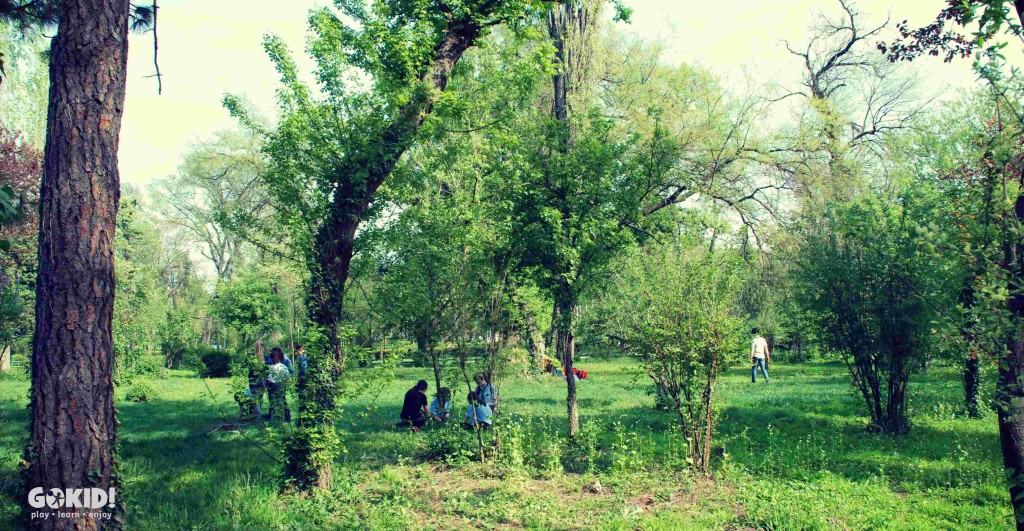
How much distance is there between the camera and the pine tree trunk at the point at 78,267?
13.7 ft

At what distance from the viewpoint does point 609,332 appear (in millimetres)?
9086

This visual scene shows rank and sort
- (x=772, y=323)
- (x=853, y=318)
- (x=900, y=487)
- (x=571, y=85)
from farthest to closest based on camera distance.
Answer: (x=772, y=323) → (x=571, y=85) → (x=853, y=318) → (x=900, y=487)

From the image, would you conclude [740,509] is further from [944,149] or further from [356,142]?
[944,149]

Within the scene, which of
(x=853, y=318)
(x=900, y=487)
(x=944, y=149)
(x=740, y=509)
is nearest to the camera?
(x=740, y=509)

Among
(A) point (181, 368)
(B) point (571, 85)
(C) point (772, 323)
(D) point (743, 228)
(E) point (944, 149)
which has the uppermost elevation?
(B) point (571, 85)

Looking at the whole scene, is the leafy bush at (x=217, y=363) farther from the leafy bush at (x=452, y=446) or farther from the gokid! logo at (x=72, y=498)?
the gokid! logo at (x=72, y=498)

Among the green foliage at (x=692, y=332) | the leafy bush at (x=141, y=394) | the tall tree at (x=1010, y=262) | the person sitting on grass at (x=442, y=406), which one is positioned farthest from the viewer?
the leafy bush at (x=141, y=394)

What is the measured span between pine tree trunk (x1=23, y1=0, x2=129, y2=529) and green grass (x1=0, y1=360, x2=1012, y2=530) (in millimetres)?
1195

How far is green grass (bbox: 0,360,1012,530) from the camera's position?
19.4 feet

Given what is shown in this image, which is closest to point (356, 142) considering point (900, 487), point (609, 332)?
point (609, 332)

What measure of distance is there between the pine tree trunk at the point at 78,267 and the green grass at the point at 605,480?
3.92 feet

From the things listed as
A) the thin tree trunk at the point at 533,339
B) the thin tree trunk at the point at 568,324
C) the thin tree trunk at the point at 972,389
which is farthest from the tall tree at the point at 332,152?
the thin tree trunk at the point at 972,389

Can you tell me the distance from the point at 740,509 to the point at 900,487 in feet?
7.10

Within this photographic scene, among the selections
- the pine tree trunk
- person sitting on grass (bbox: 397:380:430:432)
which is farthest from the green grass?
the pine tree trunk
